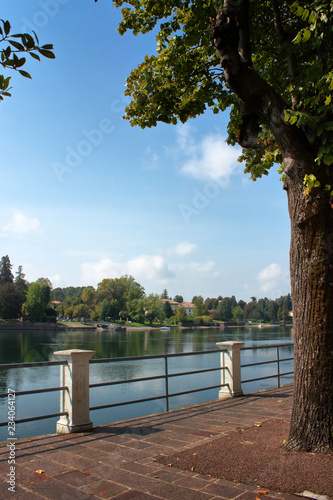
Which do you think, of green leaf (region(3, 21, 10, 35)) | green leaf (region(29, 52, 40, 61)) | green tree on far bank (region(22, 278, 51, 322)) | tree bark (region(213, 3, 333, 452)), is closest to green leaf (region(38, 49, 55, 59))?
green leaf (region(29, 52, 40, 61))

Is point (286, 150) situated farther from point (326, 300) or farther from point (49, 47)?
point (49, 47)

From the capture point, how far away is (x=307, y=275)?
4953 millimetres

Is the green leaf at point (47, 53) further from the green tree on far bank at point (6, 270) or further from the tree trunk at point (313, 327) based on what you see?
the green tree on far bank at point (6, 270)

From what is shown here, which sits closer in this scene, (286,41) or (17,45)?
(17,45)

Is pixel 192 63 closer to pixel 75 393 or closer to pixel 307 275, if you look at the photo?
pixel 307 275

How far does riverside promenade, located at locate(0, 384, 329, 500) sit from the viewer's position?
12.6ft

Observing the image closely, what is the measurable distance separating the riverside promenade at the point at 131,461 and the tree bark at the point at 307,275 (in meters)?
1.04

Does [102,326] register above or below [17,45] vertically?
below

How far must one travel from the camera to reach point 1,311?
93.6 meters

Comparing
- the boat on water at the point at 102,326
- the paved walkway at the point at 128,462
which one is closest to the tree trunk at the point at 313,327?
the paved walkway at the point at 128,462

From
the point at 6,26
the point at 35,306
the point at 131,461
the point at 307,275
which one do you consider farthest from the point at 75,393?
the point at 35,306

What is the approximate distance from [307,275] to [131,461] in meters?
3.01

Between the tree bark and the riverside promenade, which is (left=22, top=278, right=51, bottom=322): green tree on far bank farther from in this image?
the tree bark

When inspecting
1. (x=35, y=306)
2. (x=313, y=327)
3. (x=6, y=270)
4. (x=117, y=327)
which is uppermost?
(x=6, y=270)
